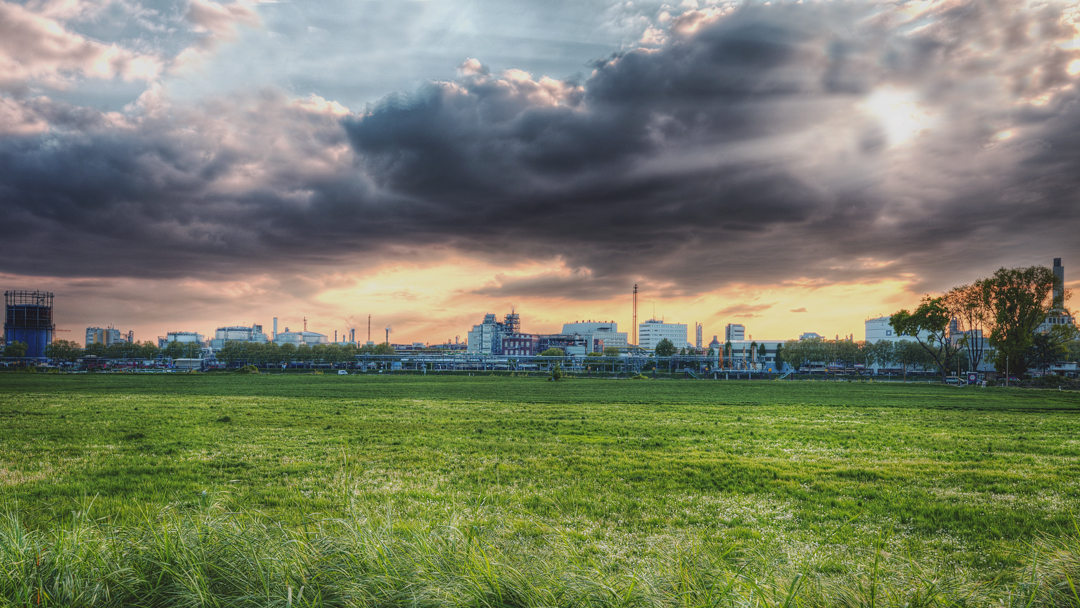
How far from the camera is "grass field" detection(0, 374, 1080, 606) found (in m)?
4.25

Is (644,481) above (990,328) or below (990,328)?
below

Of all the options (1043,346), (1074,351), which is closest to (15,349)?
(1043,346)

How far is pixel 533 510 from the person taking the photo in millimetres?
8383

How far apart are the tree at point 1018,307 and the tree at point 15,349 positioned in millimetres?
189061

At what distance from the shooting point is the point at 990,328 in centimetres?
7281

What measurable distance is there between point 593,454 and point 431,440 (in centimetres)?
503

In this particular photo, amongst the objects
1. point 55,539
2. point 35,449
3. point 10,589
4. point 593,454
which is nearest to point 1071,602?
point 10,589

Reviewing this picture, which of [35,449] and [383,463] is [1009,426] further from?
[35,449]

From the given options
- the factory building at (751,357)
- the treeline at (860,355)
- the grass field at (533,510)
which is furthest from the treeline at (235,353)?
the grass field at (533,510)

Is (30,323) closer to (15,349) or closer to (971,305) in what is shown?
(15,349)

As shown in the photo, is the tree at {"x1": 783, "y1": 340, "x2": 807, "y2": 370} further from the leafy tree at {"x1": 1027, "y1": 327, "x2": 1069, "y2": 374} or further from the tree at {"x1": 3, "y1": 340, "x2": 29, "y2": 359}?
the tree at {"x1": 3, "y1": 340, "x2": 29, "y2": 359}

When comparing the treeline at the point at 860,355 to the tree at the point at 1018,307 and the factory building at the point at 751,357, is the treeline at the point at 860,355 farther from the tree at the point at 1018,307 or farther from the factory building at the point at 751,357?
the tree at the point at 1018,307

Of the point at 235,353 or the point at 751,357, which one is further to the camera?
the point at 235,353

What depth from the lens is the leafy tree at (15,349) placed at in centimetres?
12525
